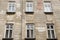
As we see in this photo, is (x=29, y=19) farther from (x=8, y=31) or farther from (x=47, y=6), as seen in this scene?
(x=47, y=6)

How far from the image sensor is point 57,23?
44.8ft

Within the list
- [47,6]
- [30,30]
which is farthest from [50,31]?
[47,6]

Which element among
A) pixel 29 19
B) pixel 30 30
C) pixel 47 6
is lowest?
pixel 30 30

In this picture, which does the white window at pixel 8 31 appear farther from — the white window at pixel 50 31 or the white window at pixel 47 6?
the white window at pixel 47 6

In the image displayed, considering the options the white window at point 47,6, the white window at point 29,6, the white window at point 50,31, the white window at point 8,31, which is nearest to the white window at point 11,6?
the white window at point 29,6

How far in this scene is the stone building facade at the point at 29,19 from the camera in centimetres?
1306

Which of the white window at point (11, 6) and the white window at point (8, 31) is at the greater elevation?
the white window at point (11, 6)

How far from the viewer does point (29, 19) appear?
45.6 ft

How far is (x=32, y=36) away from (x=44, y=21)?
82.0 inches

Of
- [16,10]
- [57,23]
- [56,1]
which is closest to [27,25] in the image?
[16,10]

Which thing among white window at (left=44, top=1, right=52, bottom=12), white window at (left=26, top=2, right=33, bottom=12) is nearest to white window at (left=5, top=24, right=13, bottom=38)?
white window at (left=26, top=2, right=33, bottom=12)

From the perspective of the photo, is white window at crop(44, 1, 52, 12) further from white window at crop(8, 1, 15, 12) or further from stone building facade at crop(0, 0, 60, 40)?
white window at crop(8, 1, 15, 12)

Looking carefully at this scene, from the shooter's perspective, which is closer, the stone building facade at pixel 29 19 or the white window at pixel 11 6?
the stone building facade at pixel 29 19

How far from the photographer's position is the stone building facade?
13062mm
